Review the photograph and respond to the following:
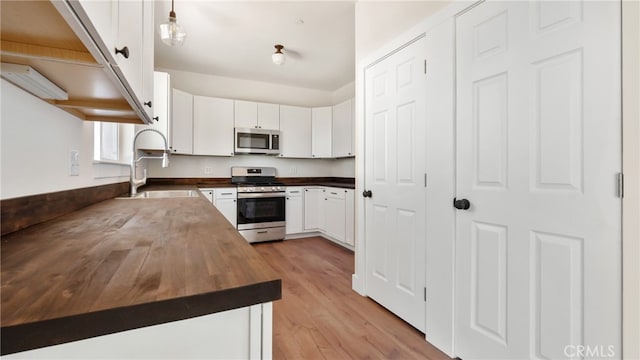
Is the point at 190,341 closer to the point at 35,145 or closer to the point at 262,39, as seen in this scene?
the point at 35,145

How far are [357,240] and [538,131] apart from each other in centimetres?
157

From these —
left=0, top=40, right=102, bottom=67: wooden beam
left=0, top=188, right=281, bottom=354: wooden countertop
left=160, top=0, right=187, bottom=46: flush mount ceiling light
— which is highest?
left=160, top=0, right=187, bottom=46: flush mount ceiling light

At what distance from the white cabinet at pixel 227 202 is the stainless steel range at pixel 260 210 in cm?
6

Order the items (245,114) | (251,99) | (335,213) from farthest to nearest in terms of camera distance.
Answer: (251,99) → (245,114) → (335,213)

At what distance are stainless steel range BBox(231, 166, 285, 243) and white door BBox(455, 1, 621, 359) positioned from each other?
3018mm

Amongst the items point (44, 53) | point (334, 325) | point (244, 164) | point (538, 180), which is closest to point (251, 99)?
point (244, 164)

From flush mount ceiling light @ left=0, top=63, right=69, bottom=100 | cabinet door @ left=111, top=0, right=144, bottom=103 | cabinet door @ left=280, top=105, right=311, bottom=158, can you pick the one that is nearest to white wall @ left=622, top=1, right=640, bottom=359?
cabinet door @ left=111, top=0, right=144, bottom=103

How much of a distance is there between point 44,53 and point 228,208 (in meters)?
3.41

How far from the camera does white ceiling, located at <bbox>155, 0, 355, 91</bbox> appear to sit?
2.62 m

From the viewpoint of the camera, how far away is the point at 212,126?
414cm

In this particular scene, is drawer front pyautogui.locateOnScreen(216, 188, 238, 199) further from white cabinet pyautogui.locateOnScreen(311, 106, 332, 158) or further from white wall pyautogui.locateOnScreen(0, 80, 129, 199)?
white wall pyautogui.locateOnScreen(0, 80, 129, 199)

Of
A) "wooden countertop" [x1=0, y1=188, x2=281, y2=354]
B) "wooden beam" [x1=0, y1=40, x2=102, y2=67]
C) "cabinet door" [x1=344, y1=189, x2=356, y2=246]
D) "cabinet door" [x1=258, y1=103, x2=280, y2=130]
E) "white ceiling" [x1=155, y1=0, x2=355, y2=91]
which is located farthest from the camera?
"cabinet door" [x1=258, y1=103, x2=280, y2=130]

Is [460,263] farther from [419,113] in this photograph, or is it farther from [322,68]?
[322,68]

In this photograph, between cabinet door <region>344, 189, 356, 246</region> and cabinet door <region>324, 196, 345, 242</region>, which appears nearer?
cabinet door <region>344, 189, 356, 246</region>
